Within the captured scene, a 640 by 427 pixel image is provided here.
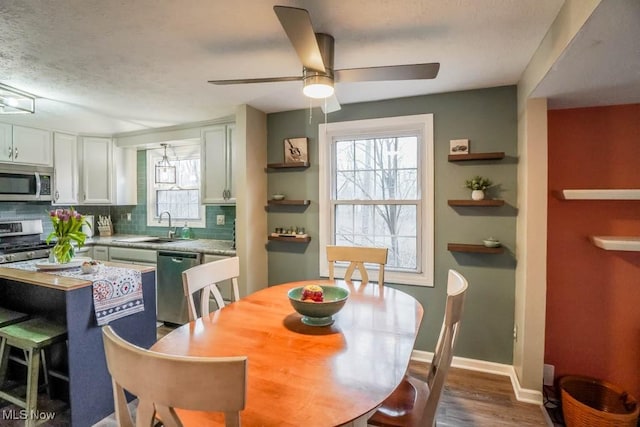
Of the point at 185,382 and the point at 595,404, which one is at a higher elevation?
the point at 185,382

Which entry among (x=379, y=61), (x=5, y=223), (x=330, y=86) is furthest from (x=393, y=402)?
(x=5, y=223)

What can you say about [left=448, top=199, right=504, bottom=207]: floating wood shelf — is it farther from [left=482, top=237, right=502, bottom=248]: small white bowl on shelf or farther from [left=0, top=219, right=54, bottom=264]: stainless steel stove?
[left=0, top=219, right=54, bottom=264]: stainless steel stove

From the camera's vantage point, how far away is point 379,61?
2.05 m

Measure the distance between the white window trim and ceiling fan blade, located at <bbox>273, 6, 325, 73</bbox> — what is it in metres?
1.39

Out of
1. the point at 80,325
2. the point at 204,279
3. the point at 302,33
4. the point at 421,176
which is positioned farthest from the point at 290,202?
the point at 302,33

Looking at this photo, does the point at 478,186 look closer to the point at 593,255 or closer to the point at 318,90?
the point at 593,255

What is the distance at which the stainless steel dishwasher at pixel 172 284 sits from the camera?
10.7ft

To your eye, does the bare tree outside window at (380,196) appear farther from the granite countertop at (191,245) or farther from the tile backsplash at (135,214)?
the tile backsplash at (135,214)

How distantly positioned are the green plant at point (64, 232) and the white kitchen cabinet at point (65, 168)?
2.00 m

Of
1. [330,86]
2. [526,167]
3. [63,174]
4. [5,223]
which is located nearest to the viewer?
[330,86]

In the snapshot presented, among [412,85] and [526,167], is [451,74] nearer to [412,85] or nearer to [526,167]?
[412,85]

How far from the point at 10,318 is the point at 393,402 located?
2.35 m

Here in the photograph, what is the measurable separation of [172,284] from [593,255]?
145 inches

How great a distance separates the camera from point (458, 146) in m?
2.59
